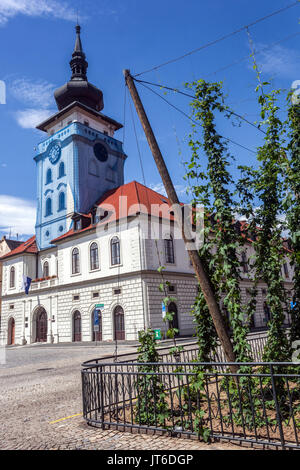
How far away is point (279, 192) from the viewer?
713 cm

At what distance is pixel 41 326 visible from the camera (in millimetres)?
37469

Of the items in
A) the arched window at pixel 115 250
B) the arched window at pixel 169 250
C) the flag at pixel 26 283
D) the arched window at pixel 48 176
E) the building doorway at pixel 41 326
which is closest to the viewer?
the arched window at pixel 115 250

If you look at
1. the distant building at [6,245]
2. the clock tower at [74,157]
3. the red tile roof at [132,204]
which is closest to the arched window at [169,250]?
the red tile roof at [132,204]

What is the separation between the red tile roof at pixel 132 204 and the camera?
97.0ft

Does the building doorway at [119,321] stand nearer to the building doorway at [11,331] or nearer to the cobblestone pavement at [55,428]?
the building doorway at [11,331]

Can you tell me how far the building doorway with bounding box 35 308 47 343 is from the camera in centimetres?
3688

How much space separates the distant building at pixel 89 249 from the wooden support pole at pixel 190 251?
1404 cm

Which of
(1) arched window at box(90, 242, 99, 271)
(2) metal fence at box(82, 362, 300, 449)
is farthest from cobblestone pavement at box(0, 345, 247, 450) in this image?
(1) arched window at box(90, 242, 99, 271)

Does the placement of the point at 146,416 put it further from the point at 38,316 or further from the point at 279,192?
the point at 38,316

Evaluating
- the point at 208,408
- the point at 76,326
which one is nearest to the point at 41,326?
the point at 76,326

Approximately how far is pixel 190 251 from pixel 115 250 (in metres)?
23.6

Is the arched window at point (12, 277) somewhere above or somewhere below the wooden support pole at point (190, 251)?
above

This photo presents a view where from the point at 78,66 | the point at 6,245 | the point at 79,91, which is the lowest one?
the point at 6,245

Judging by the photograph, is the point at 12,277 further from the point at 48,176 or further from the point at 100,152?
the point at 100,152
